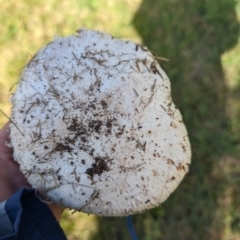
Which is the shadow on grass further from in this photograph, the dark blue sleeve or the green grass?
the dark blue sleeve

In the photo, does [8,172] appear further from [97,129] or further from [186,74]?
[186,74]

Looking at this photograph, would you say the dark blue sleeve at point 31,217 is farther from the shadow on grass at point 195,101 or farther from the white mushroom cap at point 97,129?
the shadow on grass at point 195,101

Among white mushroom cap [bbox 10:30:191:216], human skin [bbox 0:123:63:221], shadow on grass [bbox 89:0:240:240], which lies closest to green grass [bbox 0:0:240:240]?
shadow on grass [bbox 89:0:240:240]

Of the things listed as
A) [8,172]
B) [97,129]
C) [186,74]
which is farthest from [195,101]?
[8,172]

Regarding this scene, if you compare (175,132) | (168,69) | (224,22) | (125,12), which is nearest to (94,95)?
(175,132)

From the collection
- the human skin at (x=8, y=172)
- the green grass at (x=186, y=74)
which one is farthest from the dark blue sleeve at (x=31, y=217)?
the green grass at (x=186, y=74)
